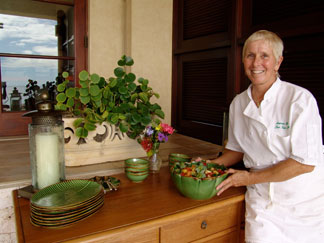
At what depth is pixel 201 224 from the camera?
1.19 meters

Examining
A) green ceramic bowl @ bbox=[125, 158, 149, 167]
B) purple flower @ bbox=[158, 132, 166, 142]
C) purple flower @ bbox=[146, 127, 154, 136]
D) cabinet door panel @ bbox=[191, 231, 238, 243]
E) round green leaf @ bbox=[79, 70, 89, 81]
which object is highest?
round green leaf @ bbox=[79, 70, 89, 81]

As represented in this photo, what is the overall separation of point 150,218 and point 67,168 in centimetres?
64

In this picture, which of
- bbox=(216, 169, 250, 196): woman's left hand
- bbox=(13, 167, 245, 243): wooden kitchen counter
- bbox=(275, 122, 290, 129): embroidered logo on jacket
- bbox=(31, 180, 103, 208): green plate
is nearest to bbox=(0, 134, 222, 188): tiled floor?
bbox=(13, 167, 245, 243): wooden kitchen counter

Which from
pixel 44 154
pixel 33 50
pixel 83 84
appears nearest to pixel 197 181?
pixel 44 154

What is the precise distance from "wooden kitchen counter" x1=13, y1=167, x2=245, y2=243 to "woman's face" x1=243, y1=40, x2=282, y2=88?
0.52m

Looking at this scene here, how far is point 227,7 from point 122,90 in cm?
99

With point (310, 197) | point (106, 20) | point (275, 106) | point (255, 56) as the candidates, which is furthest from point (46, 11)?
point (310, 197)

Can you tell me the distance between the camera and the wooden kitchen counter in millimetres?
932

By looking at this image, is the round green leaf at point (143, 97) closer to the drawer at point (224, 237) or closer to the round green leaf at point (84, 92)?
the round green leaf at point (84, 92)

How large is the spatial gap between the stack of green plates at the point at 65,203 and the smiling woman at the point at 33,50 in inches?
48.9

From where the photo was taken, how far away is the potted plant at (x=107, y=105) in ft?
4.82

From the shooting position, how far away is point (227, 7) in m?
1.97

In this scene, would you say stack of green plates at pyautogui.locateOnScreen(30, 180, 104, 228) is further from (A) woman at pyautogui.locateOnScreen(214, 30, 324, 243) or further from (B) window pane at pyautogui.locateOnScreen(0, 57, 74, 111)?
(B) window pane at pyautogui.locateOnScreen(0, 57, 74, 111)

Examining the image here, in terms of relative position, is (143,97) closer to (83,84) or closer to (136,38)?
(83,84)
